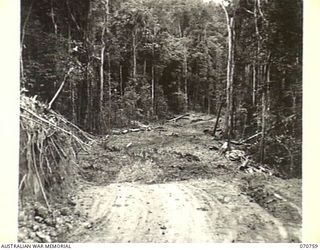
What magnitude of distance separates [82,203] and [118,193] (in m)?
0.23

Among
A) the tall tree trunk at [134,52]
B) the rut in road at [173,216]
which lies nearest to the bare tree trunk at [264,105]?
the rut in road at [173,216]

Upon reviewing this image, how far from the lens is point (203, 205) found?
9.88 ft

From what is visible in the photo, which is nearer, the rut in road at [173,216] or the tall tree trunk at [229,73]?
the rut in road at [173,216]

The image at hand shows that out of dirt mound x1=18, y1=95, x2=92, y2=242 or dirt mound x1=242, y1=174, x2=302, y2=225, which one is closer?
dirt mound x1=18, y1=95, x2=92, y2=242

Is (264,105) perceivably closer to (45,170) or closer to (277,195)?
(277,195)

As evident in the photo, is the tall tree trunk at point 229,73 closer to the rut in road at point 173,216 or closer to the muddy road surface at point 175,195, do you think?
the muddy road surface at point 175,195

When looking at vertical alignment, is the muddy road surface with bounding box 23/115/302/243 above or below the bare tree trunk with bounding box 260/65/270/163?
below

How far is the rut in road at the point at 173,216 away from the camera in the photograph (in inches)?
115

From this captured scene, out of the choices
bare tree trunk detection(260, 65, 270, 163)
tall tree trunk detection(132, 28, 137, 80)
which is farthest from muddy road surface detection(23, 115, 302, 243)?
tall tree trunk detection(132, 28, 137, 80)

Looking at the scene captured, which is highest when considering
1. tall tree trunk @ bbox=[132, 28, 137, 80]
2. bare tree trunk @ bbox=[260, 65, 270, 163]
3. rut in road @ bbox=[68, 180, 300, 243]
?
tall tree trunk @ bbox=[132, 28, 137, 80]

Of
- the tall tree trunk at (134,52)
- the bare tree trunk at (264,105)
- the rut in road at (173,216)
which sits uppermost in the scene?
the tall tree trunk at (134,52)

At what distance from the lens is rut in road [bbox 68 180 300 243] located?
9.61 feet

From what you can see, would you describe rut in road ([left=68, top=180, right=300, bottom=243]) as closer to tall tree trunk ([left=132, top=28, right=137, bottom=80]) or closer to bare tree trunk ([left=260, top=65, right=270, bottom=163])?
bare tree trunk ([left=260, top=65, right=270, bottom=163])
